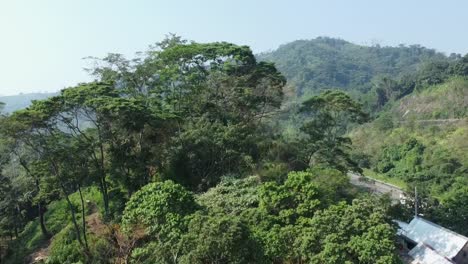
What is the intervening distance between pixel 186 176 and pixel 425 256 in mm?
9513

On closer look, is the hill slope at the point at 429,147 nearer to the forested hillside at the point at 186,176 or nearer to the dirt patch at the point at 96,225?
the forested hillside at the point at 186,176

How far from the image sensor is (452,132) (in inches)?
1875

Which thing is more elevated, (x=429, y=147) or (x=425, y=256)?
(x=425, y=256)

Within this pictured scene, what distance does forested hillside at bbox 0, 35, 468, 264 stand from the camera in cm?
1300

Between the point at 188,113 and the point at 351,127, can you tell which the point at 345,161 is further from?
the point at 351,127

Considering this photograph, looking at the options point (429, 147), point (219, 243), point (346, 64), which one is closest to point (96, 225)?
point (219, 243)

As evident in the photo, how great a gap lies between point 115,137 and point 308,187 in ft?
25.9

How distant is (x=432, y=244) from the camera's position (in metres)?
19.8

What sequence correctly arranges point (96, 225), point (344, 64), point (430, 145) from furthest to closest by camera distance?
1. point (344, 64)
2. point (430, 145)
3. point (96, 225)

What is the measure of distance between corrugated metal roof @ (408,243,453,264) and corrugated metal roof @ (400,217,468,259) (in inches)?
35.7

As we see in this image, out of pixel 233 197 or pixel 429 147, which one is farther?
pixel 429 147

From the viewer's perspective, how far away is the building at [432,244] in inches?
688

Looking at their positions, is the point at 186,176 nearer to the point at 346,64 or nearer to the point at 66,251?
the point at 66,251

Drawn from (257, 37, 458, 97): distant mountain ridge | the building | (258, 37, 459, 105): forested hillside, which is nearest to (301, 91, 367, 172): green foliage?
the building
